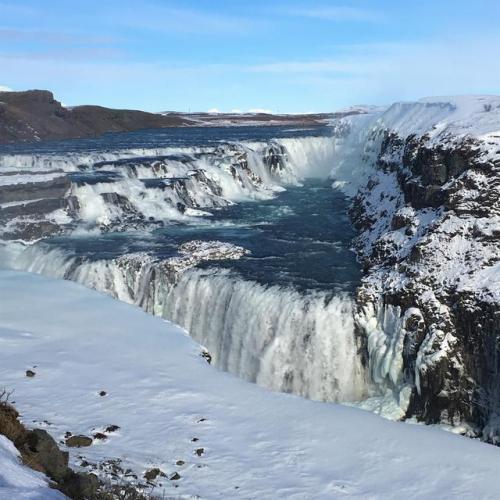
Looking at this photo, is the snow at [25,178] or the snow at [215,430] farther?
the snow at [25,178]

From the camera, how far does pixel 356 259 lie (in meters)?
17.0

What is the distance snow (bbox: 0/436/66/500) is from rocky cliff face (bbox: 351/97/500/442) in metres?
8.48

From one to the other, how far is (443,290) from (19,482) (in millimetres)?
10128

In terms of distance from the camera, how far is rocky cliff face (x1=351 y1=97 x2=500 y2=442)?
11.2 m

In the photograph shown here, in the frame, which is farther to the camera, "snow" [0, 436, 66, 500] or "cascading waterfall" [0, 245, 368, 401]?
"cascading waterfall" [0, 245, 368, 401]

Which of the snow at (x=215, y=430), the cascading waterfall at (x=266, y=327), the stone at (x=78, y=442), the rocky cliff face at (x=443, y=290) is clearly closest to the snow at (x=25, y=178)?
the cascading waterfall at (x=266, y=327)

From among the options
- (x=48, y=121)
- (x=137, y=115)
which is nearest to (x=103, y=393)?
(x=48, y=121)

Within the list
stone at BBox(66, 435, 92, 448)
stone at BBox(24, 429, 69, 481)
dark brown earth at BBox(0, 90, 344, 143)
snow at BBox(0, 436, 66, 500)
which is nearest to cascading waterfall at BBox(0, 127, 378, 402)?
stone at BBox(66, 435, 92, 448)

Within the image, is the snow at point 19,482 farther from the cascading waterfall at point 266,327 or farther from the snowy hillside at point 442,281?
the cascading waterfall at point 266,327

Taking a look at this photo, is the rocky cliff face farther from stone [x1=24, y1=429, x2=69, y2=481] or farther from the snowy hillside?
stone [x1=24, y1=429, x2=69, y2=481]

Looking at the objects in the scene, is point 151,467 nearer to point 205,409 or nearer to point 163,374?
point 205,409

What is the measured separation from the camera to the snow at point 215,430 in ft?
21.5

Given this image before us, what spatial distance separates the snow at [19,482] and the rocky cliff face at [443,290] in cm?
848

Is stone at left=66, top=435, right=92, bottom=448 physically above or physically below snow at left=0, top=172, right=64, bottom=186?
below
